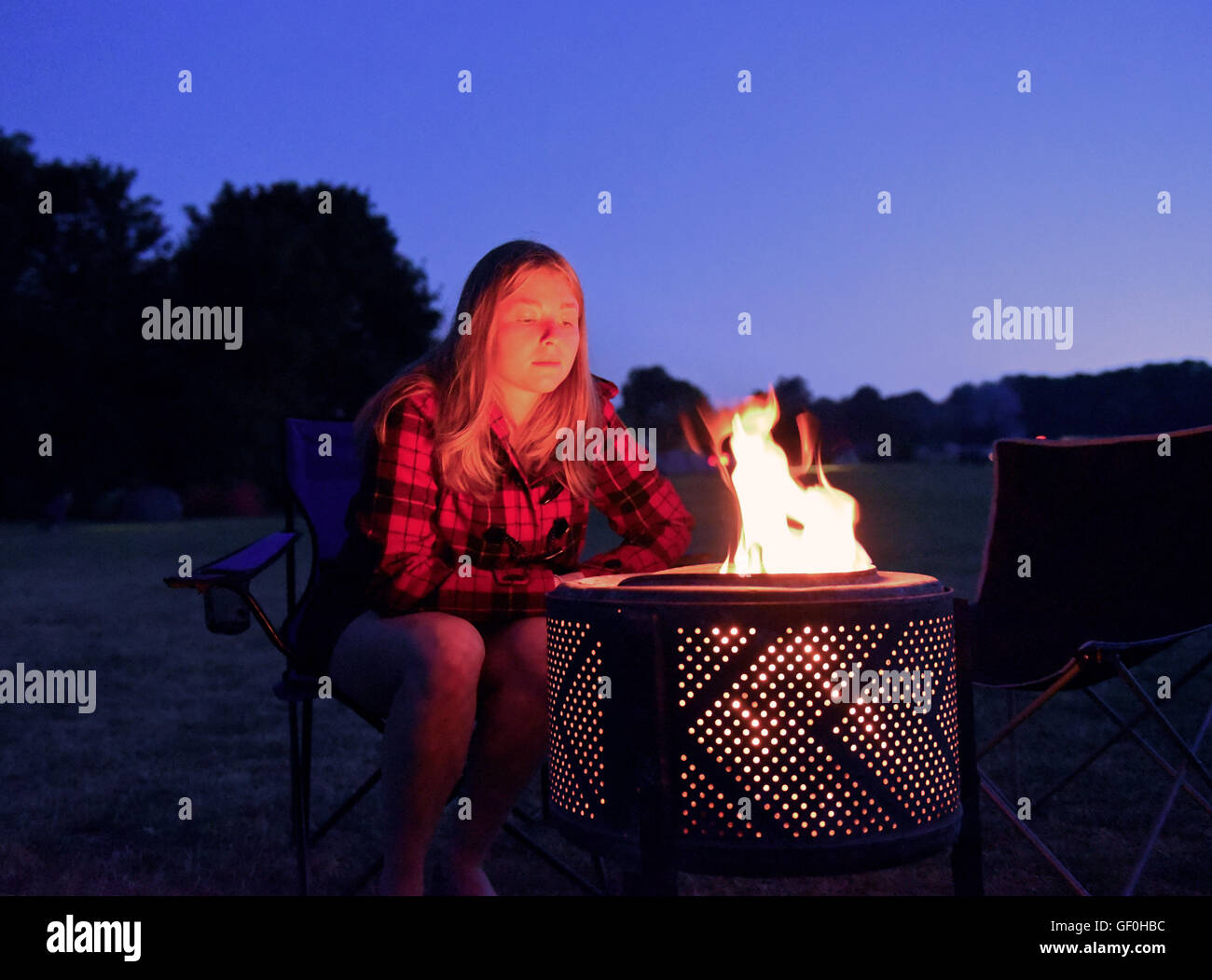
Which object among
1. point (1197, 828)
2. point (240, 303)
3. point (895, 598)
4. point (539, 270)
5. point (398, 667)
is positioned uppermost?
point (240, 303)

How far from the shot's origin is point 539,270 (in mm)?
2197

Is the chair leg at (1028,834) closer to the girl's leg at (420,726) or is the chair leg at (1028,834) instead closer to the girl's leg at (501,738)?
the girl's leg at (501,738)

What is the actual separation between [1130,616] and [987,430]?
9.36 meters

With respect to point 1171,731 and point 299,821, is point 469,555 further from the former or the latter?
point 1171,731

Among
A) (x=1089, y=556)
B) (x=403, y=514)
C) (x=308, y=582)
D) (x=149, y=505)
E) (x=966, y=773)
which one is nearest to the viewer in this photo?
(x=966, y=773)

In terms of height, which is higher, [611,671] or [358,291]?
[358,291]

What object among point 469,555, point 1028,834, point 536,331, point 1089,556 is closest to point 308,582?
point 469,555

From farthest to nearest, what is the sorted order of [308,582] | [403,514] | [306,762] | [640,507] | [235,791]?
[235,791] → [308,582] → [306,762] → [640,507] → [403,514]

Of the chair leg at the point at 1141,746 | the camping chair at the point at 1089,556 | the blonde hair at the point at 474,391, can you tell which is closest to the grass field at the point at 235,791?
the chair leg at the point at 1141,746

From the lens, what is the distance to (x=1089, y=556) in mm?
2770

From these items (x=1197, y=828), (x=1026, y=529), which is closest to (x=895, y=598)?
(x=1026, y=529)

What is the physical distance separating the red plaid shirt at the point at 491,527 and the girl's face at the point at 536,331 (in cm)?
12

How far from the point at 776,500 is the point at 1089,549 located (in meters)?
1.14

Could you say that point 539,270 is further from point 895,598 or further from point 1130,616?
point 1130,616
